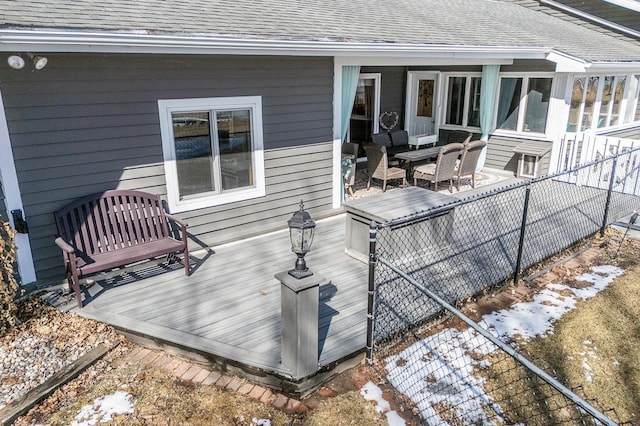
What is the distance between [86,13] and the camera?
173 inches

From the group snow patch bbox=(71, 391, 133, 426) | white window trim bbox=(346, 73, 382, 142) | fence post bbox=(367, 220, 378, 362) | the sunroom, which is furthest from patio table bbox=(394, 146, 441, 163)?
snow patch bbox=(71, 391, 133, 426)

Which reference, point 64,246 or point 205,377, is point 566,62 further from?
point 64,246

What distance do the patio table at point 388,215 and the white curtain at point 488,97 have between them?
4.96 meters

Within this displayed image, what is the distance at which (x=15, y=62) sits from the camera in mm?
3918

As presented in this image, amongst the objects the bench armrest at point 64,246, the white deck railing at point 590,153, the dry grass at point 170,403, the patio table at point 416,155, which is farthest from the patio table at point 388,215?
the white deck railing at point 590,153

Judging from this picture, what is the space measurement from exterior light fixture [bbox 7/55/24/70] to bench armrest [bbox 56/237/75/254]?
160 cm

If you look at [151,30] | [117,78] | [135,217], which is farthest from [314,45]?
[135,217]

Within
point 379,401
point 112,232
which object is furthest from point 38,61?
point 379,401

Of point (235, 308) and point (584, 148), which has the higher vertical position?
point (584, 148)

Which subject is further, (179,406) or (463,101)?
(463,101)

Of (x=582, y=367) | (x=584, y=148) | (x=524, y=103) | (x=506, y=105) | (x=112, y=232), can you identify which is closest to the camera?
(x=582, y=367)

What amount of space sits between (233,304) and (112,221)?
166 centimetres

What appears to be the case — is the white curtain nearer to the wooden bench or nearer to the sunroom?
the sunroom

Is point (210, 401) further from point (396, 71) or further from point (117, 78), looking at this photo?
point (396, 71)
